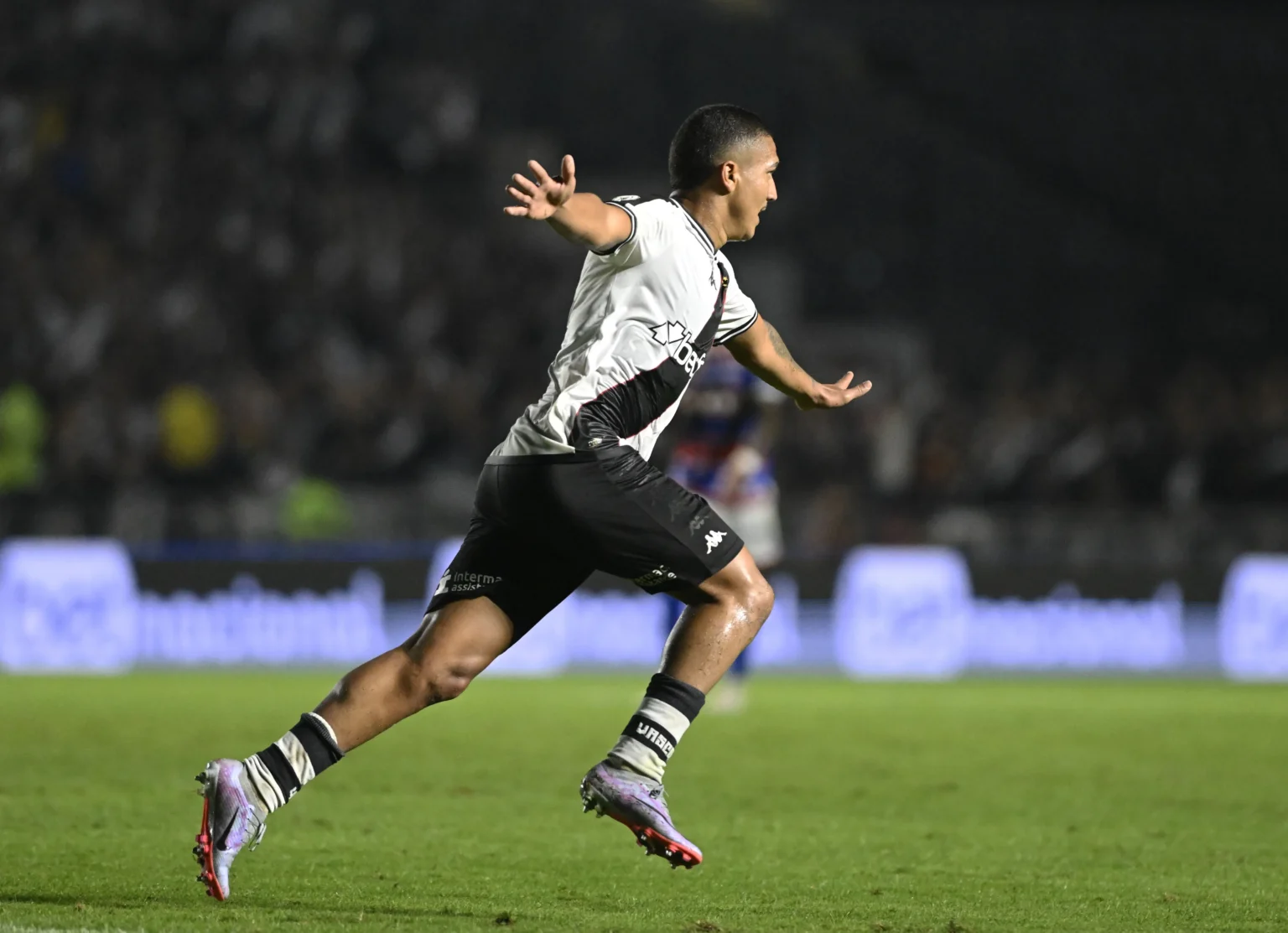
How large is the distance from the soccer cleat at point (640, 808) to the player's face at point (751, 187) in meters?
1.46

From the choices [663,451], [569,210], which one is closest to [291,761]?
[569,210]

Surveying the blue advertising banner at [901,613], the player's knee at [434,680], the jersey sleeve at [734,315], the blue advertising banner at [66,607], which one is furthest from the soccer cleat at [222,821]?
the blue advertising banner at [901,613]

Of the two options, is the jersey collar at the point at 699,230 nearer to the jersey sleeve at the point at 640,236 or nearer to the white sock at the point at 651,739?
the jersey sleeve at the point at 640,236

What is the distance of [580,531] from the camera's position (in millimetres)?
Answer: 4863

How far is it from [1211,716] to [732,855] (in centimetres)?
655

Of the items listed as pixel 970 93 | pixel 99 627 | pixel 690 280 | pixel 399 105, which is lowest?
pixel 99 627

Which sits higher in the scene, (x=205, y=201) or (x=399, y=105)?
(x=399, y=105)

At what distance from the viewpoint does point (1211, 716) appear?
1184 cm

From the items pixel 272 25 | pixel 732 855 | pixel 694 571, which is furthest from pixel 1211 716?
pixel 272 25

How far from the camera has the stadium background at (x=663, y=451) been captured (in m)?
6.23

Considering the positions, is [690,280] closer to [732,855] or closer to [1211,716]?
[732,855]

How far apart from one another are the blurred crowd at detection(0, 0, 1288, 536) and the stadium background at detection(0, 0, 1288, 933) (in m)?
Answer: 0.05

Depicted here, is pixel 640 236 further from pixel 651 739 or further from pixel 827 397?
pixel 651 739

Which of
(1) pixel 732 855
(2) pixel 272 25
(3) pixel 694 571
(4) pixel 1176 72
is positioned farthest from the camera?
(4) pixel 1176 72
